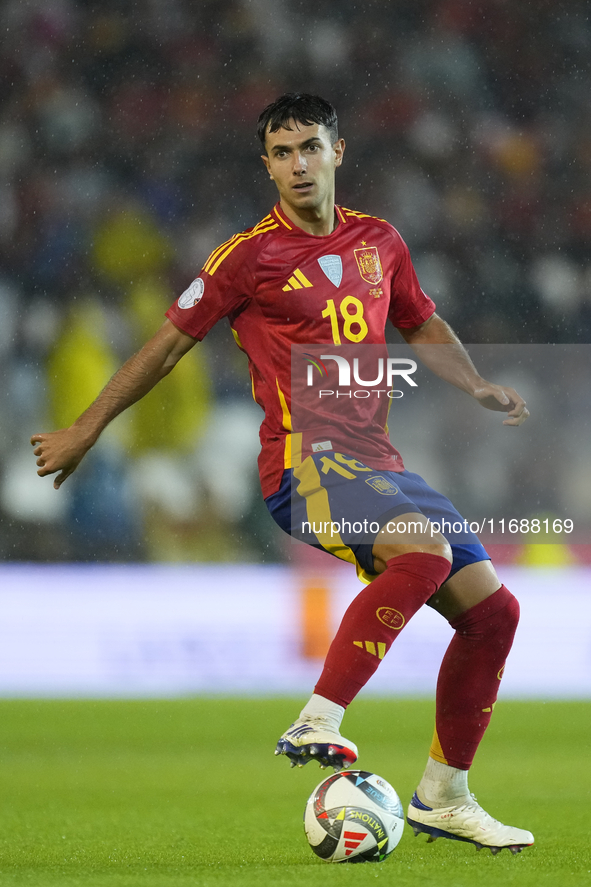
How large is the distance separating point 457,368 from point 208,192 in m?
5.39

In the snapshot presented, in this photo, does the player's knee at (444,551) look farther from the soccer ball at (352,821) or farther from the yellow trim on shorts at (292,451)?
the soccer ball at (352,821)

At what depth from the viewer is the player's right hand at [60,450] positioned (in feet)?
9.36

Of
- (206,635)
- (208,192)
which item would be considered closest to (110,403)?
(206,635)

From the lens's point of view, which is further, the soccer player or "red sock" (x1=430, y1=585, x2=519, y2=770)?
"red sock" (x1=430, y1=585, x2=519, y2=770)

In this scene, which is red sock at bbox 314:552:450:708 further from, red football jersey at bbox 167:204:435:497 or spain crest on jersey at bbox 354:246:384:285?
spain crest on jersey at bbox 354:246:384:285

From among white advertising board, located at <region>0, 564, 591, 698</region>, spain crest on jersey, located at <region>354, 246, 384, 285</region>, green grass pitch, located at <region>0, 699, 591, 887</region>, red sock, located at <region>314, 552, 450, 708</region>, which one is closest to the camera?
red sock, located at <region>314, 552, 450, 708</region>

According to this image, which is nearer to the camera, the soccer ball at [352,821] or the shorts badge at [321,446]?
the soccer ball at [352,821]

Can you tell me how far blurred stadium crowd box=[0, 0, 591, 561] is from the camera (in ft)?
23.5

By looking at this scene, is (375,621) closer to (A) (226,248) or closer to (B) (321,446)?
(B) (321,446)

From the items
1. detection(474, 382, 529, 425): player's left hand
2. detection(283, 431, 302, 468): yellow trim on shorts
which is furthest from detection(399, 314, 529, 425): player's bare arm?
detection(283, 431, 302, 468): yellow trim on shorts

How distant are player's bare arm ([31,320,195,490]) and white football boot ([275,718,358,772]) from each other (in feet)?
2.96

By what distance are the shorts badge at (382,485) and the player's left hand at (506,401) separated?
401mm

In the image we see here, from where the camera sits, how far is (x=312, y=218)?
10.1 ft

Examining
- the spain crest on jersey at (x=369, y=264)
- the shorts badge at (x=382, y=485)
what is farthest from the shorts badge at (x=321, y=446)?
the spain crest on jersey at (x=369, y=264)
